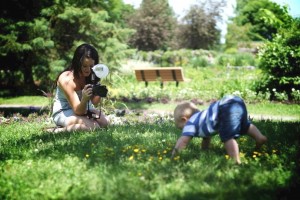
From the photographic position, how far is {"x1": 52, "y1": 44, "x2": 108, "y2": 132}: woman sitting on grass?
206 inches

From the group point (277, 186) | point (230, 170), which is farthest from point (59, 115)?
point (277, 186)

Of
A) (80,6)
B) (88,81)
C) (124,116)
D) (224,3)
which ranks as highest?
(224,3)

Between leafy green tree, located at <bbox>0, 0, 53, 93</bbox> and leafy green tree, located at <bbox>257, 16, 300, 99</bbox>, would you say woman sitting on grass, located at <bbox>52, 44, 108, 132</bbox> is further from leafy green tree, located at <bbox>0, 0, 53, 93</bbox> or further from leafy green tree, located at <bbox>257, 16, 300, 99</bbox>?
leafy green tree, located at <bbox>0, 0, 53, 93</bbox>

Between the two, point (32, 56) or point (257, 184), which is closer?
point (257, 184)

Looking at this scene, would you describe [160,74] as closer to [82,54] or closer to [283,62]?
[283,62]

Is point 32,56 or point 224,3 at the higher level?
point 224,3

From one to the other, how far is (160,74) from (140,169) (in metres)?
11.8

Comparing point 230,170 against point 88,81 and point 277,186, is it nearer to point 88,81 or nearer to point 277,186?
point 277,186

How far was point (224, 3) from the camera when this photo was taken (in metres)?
34.6

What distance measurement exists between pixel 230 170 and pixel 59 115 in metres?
3.25

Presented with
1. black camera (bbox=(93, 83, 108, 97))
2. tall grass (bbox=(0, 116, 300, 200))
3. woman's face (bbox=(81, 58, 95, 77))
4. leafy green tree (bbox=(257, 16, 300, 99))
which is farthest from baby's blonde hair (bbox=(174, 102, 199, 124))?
leafy green tree (bbox=(257, 16, 300, 99))

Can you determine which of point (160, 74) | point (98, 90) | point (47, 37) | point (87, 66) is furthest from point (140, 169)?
point (160, 74)

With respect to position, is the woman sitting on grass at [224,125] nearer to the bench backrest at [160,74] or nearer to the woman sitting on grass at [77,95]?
the woman sitting on grass at [77,95]

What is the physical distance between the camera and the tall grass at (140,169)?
284 cm
